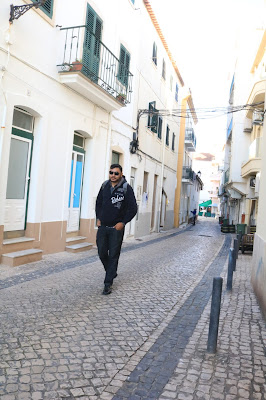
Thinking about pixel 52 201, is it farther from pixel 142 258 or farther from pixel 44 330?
pixel 44 330

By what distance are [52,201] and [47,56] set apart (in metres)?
3.46

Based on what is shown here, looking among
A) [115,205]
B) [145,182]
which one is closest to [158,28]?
[145,182]

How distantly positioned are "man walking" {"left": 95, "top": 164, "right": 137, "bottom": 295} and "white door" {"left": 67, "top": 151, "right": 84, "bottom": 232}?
4.76m

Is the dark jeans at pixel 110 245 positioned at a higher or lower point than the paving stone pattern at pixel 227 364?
higher

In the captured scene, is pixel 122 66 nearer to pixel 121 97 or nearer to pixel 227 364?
pixel 121 97

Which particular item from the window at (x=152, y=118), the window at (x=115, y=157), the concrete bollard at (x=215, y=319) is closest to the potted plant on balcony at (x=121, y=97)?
the window at (x=115, y=157)

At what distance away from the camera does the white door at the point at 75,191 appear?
10.5m

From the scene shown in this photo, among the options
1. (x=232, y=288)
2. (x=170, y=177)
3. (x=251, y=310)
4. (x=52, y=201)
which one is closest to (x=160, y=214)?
(x=170, y=177)

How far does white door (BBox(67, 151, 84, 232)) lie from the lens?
10.5 m

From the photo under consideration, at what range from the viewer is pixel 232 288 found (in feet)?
22.9

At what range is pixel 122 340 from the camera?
A: 3949 millimetres

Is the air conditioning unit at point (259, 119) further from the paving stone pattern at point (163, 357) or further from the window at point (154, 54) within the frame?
the paving stone pattern at point (163, 357)

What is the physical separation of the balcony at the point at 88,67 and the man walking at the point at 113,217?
4281mm

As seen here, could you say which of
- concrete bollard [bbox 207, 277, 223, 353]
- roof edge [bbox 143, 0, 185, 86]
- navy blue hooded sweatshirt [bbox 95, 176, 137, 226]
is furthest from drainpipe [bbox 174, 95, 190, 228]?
concrete bollard [bbox 207, 277, 223, 353]
